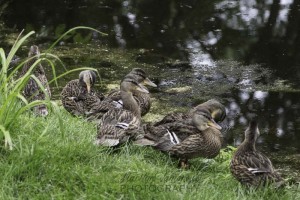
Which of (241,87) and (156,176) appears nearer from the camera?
(156,176)

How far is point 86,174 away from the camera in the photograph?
4812 mm

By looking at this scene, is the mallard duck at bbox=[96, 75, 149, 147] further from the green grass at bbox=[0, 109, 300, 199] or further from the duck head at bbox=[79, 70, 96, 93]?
the duck head at bbox=[79, 70, 96, 93]

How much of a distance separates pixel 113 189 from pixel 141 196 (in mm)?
216

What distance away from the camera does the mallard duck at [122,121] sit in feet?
19.2

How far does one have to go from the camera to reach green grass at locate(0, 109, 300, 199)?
4590mm

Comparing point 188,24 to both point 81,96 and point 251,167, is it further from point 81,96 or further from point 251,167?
point 251,167

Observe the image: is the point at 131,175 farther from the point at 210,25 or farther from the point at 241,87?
the point at 210,25

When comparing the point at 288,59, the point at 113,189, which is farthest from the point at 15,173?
the point at 288,59

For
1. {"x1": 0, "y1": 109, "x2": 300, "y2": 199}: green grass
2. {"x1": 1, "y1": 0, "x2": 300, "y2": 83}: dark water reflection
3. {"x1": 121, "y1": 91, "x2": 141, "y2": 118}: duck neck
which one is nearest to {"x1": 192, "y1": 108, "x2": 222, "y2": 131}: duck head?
{"x1": 0, "y1": 109, "x2": 300, "y2": 199}: green grass

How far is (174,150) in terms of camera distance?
6078 millimetres

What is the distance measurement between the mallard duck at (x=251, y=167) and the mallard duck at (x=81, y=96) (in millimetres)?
2127

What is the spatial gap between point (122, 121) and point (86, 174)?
4.97 feet

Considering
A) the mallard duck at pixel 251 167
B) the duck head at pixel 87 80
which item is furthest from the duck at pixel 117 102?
the mallard duck at pixel 251 167

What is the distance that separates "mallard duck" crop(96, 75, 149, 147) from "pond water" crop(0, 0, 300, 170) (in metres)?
1.66
